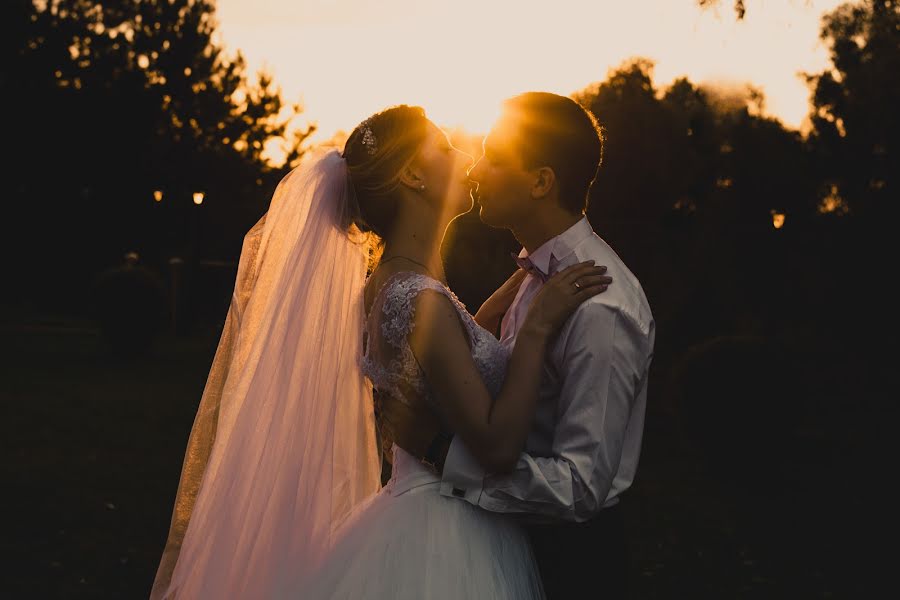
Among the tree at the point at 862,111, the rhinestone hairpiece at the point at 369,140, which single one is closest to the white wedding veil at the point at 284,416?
the rhinestone hairpiece at the point at 369,140

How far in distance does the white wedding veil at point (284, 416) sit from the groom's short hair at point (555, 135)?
82cm

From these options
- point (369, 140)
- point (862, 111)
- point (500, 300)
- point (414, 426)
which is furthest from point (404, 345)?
point (862, 111)

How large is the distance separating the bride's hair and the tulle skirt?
1036mm

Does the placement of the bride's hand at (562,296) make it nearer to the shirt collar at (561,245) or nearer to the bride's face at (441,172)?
the shirt collar at (561,245)

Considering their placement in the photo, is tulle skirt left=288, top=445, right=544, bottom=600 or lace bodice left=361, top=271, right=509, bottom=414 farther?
lace bodice left=361, top=271, right=509, bottom=414

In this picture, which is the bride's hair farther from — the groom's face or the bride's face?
the groom's face

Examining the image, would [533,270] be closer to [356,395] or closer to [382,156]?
[382,156]

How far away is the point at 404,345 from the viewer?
145 inches

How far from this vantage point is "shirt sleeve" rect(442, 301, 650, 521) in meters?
3.36

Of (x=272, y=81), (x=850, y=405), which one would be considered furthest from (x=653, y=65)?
(x=850, y=405)

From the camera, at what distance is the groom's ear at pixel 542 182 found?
371 centimetres

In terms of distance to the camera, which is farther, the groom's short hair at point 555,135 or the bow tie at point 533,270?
the bow tie at point 533,270

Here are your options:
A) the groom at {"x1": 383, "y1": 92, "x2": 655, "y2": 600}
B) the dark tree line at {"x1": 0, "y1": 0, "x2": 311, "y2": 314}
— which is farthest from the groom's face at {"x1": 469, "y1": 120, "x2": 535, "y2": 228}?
the dark tree line at {"x1": 0, "y1": 0, "x2": 311, "y2": 314}

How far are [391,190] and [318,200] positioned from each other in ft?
1.03
